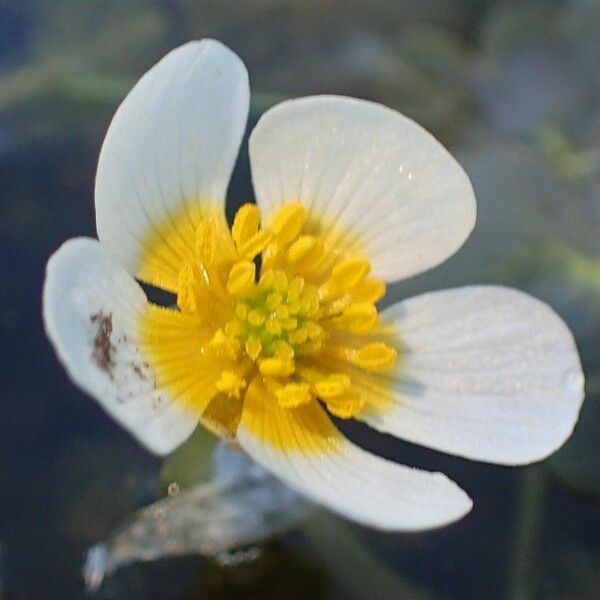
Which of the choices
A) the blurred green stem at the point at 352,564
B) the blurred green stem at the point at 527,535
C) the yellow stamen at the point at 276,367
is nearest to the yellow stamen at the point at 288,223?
the yellow stamen at the point at 276,367

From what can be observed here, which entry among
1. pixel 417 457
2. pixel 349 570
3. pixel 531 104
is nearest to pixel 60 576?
pixel 349 570

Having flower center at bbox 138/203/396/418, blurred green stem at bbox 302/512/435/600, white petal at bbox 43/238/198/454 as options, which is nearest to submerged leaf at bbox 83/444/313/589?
blurred green stem at bbox 302/512/435/600

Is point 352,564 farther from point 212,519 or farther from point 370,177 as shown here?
point 370,177

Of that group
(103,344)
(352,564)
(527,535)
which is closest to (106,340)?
(103,344)

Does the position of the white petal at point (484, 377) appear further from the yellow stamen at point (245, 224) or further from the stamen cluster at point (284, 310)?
the yellow stamen at point (245, 224)

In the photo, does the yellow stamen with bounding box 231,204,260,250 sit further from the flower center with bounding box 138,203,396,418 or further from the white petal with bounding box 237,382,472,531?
the white petal with bounding box 237,382,472,531

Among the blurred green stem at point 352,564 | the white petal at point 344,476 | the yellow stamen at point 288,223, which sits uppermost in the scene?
the yellow stamen at point 288,223
